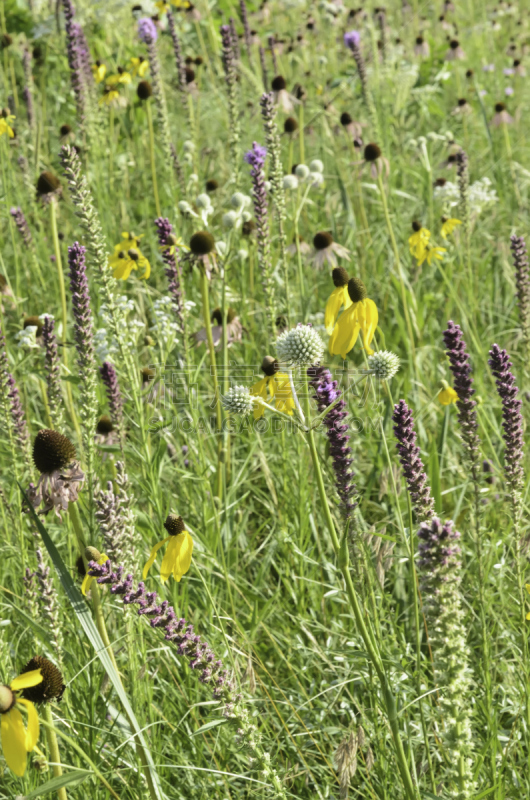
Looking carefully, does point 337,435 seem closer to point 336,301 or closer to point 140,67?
point 336,301

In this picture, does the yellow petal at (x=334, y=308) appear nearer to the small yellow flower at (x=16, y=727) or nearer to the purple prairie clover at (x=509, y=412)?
the purple prairie clover at (x=509, y=412)

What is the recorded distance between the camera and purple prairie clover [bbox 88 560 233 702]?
151 centimetres

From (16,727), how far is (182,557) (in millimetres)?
575

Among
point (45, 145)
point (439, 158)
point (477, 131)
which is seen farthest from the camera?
point (477, 131)

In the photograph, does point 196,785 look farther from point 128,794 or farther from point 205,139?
point 205,139

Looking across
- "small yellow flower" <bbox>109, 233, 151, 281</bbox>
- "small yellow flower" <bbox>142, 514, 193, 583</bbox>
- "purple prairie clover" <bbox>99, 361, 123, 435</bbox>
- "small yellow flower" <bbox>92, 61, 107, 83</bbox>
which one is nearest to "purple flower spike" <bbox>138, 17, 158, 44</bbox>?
"small yellow flower" <bbox>92, 61, 107, 83</bbox>

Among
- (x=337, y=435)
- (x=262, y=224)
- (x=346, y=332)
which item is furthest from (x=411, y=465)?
(x=262, y=224)

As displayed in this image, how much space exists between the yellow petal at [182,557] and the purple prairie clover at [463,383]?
74cm

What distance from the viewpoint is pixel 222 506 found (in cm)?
272

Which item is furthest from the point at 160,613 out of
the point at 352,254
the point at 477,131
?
the point at 477,131

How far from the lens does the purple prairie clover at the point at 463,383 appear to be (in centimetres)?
165

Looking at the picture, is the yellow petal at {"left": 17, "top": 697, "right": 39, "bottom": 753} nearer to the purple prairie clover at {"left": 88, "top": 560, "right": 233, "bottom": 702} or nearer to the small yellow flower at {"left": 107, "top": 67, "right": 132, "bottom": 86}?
the purple prairie clover at {"left": 88, "top": 560, "right": 233, "bottom": 702}

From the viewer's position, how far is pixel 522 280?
2482mm

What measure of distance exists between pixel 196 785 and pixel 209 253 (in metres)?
1.88
